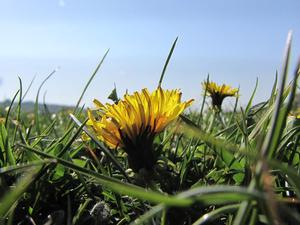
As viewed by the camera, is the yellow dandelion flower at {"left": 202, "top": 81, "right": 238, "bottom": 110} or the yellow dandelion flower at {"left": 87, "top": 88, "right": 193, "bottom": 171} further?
the yellow dandelion flower at {"left": 202, "top": 81, "right": 238, "bottom": 110}

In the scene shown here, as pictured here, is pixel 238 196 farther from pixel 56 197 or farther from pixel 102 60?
pixel 102 60

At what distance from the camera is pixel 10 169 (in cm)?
74

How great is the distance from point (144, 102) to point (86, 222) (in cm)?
28

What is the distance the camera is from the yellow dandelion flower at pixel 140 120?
946 millimetres

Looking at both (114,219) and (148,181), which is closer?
(148,181)

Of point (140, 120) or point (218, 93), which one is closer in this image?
point (140, 120)

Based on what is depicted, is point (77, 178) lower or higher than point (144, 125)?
lower

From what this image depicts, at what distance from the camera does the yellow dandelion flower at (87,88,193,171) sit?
0.95 m

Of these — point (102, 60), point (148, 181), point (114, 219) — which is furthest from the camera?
point (102, 60)

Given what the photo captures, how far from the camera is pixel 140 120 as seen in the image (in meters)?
0.96

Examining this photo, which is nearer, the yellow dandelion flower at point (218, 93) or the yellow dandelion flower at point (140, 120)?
the yellow dandelion flower at point (140, 120)

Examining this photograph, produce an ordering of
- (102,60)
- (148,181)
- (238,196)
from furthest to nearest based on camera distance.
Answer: (102,60)
(148,181)
(238,196)

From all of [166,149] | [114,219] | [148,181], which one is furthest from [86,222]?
[166,149]

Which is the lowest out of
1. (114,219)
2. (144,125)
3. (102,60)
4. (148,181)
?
(114,219)
